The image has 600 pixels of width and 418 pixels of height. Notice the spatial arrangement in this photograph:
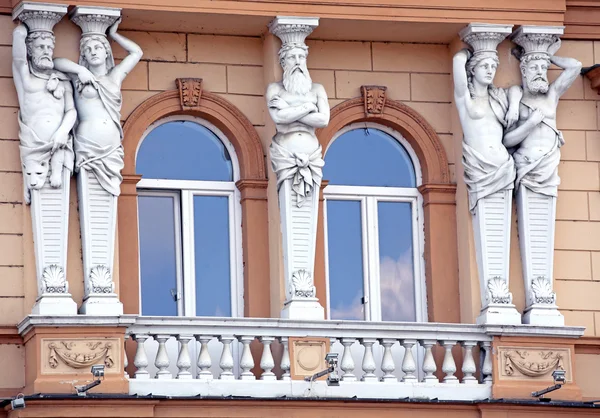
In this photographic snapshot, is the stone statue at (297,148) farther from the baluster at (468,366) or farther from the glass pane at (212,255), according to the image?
the baluster at (468,366)

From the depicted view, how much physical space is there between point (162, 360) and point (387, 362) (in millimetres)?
2494

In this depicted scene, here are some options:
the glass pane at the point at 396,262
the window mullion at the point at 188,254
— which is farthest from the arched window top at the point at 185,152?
the glass pane at the point at 396,262

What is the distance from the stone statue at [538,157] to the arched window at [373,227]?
128 cm

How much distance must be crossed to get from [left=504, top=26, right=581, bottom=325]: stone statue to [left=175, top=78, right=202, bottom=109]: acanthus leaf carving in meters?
3.51

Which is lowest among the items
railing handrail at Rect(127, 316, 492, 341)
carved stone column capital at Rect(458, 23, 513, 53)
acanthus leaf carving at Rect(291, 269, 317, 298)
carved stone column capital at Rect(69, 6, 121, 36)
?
railing handrail at Rect(127, 316, 492, 341)

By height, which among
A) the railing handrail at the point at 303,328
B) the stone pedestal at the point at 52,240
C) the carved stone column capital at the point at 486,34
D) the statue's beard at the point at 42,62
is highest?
the carved stone column capital at the point at 486,34

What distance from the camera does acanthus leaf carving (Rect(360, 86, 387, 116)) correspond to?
26203 millimetres

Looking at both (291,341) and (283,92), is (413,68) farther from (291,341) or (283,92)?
(291,341)

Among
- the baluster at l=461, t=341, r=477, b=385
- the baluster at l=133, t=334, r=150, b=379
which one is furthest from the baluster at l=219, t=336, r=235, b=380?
the baluster at l=461, t=341, r=477, b=385

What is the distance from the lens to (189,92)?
25.7 metres

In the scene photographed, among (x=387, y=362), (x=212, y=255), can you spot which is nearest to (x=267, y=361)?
(x=387, y=362)

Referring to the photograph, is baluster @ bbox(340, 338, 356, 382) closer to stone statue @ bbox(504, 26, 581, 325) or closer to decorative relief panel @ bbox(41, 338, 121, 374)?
stone statue @ bbox(504, 26, 581, 325)

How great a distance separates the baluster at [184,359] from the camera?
24328 mm

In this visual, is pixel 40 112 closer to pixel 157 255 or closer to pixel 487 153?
pixel 157 255
